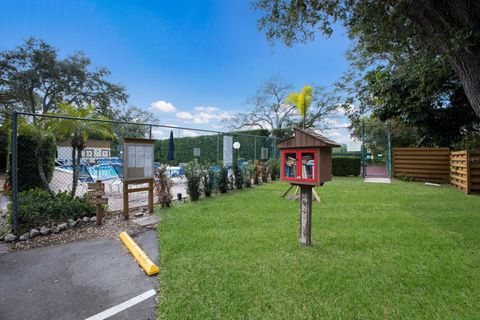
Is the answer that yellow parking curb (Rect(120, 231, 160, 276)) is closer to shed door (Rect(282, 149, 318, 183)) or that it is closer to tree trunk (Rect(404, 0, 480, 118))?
shed door (Rect(282, 149, 318, 183))

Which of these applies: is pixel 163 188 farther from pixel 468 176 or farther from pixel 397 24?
pixel 468 176

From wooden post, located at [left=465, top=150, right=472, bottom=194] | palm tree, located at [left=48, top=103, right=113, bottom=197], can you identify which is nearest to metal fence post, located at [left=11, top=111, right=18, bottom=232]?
palm tree, located at [left=48, top=103, right=113, bottom=197]

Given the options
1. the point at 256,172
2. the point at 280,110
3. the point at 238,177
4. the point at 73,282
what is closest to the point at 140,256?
the point at 73,282

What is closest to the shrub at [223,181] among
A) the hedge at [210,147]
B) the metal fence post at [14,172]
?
the hedge at [210,147]

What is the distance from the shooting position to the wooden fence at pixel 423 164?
814 centimetres

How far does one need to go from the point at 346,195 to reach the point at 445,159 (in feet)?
17.1

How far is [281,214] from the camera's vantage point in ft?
13.6

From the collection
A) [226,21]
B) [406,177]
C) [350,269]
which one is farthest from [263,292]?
[406,177]

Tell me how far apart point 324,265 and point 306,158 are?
1.14m

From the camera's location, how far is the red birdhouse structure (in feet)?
8.38

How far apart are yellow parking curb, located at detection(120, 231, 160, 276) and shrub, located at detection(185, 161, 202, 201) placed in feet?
7.60

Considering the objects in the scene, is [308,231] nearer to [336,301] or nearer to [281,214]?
[336,301]

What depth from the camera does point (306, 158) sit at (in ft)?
8.71

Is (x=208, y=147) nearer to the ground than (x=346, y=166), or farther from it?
farther from it
